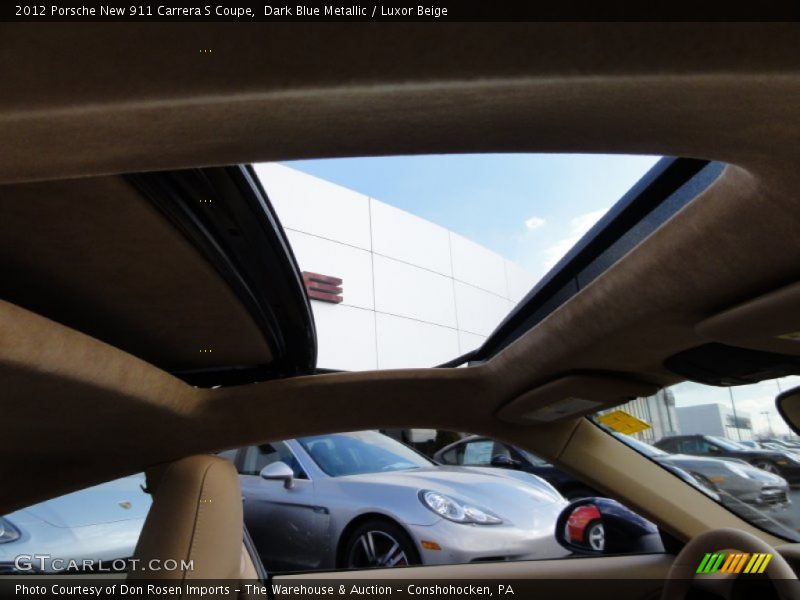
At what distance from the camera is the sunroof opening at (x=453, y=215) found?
1.41 m

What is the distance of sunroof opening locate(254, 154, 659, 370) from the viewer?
1.41m

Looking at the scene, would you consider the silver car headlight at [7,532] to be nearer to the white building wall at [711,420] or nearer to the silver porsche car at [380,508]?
the silver porsche car at [380,508]

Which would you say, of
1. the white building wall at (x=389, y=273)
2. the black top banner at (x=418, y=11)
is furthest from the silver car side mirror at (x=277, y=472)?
the black top banner at (x=418, y=11)

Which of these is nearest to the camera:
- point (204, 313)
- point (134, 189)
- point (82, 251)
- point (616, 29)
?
point (616, 29)

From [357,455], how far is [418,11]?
4970 mm

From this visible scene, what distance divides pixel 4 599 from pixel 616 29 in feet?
10.5

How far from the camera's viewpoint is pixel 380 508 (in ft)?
14.8

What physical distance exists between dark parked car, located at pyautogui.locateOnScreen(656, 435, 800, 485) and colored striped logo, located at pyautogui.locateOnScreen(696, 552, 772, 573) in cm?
90

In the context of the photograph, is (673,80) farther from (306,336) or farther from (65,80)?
(306,336)

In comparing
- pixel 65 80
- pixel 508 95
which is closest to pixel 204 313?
pixel 65 80

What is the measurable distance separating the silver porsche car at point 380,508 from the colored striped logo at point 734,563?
229 centimetres

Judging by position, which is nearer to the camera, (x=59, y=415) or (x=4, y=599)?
(x=59, y=415)

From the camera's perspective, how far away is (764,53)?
2.30 ft

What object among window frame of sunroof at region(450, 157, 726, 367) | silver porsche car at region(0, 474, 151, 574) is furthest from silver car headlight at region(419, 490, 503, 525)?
window frame of sunroof at region(450, 157, 726, 367)
